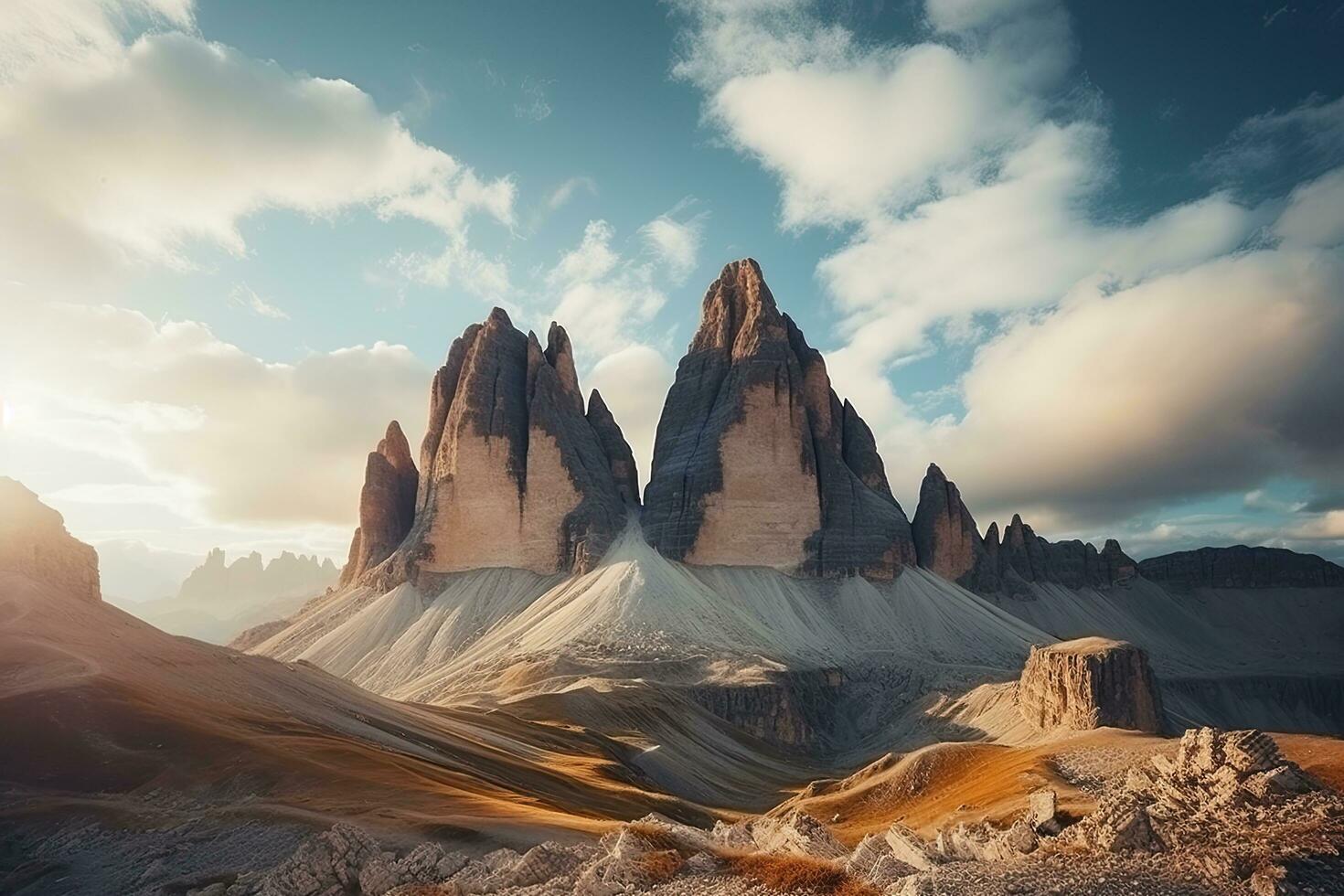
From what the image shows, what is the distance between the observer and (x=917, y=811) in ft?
102

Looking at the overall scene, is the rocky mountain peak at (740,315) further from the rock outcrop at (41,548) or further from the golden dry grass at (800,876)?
the golden dry grass at (800,876)

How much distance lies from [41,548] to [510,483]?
230ft

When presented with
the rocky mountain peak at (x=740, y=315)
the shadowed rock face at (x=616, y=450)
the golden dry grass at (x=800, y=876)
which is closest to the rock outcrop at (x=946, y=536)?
the rocky mountain peak at (x=740, y=315)

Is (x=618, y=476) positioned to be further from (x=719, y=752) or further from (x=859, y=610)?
(x=719, y=752)

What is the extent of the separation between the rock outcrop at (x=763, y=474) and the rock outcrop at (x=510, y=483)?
30.6 feet

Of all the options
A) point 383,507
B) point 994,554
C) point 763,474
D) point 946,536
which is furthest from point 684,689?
point 994,554

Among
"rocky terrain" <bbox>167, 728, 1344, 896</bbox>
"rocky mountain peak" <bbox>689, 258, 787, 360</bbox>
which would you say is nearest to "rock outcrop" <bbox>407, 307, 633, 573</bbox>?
"rocky mountain peak" <bbox>689, 258, 787, 360</bbox>

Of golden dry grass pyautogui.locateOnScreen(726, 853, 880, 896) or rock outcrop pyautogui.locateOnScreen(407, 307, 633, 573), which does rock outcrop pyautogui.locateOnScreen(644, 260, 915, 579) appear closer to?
rock outcrop pyautogui.locateOnScreen(407, 307, 633, 573)

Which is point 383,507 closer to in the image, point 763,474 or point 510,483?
point 510,483

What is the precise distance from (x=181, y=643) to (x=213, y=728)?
13.0m

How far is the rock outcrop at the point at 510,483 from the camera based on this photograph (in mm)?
103938

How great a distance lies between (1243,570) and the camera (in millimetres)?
147125

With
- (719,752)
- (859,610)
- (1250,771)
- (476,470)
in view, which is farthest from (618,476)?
(1250,771)

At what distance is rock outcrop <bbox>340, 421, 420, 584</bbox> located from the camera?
4609 inches
